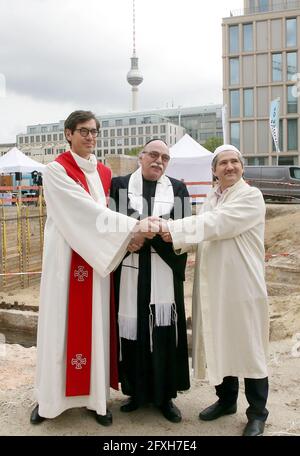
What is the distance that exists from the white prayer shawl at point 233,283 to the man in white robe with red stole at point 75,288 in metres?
0.48

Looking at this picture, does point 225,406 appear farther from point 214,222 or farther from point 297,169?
point 297,169

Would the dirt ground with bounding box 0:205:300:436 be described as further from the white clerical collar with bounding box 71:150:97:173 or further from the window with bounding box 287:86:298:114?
the window with bounding box 287:86:298:114

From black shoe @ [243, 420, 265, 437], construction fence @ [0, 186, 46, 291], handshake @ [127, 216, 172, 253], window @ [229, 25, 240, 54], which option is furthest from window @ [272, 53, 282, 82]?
black shoe @ [243, 420, 265, 437]

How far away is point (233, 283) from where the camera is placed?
3078mm

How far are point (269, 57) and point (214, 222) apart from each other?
1652 inches

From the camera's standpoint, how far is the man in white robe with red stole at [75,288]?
3129mm

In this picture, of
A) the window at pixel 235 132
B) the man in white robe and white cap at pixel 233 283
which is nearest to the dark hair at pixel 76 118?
the man in white robe and white cap at pixel 233 283

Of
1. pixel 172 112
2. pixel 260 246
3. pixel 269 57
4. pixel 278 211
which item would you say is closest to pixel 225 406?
pixel 260 246

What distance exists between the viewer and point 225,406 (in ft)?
11.1

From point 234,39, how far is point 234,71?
2699 mm

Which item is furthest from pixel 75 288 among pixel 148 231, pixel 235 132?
pixel 235 132

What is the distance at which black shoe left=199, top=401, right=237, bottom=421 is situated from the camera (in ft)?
11.0

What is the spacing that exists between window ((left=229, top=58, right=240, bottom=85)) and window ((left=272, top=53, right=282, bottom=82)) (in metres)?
2.97

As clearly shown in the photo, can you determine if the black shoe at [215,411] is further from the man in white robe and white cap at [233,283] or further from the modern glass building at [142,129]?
the modern glass building at [142,129]
